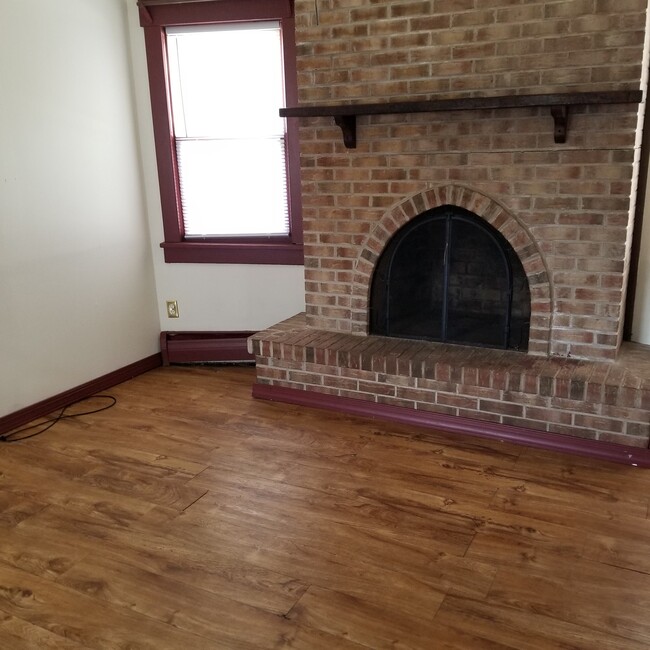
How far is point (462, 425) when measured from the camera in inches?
110

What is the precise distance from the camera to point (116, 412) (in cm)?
315

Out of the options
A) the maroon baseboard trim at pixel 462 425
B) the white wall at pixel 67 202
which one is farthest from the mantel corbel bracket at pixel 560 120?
the white wall at pixel 67 202

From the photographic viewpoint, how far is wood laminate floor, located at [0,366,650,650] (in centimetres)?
165

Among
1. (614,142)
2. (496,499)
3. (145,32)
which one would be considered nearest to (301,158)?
(145,32)

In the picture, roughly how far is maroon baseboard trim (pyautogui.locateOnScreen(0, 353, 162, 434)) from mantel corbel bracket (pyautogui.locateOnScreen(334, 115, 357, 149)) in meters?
1.81

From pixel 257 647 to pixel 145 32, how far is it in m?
3.16

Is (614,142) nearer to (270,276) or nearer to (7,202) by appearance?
(270,276)

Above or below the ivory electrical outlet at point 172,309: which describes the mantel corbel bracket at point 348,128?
above

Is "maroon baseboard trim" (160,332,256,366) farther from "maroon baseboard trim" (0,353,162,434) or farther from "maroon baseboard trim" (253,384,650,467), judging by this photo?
"maroon baseboard trim" (253,384,650,467)

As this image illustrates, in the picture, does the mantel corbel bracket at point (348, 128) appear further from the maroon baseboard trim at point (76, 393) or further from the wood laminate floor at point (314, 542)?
the maroon baseboard trim at point (76, 393)

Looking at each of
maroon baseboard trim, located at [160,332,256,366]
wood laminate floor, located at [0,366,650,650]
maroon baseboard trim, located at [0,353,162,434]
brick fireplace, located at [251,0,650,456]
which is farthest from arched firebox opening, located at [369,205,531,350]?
maroon baseboard trim, located at [0,353,162,434]

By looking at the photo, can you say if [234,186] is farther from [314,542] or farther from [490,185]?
[314,542]

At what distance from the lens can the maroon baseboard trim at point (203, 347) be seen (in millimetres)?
3768

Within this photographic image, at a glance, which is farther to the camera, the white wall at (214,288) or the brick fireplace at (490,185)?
the white wall at (214,288)
